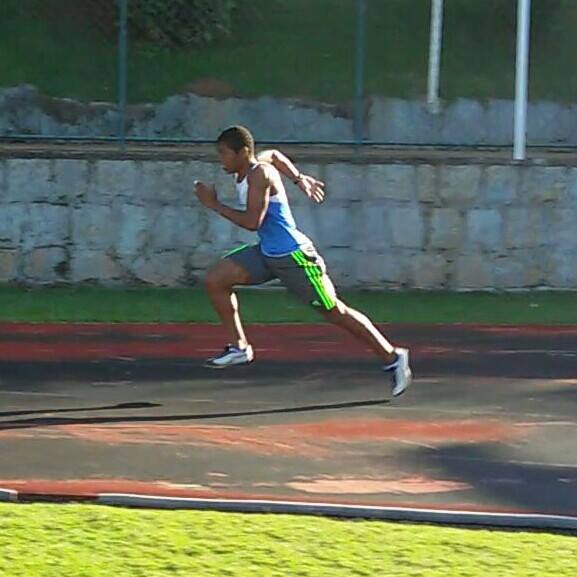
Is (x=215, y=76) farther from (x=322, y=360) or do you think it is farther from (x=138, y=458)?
(x=138, y=458)

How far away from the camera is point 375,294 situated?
13.9 meters

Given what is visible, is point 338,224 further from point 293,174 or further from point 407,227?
point 293,174

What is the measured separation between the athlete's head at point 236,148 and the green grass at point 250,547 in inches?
126

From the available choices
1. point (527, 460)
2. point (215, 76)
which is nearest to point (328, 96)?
point (215, 76)

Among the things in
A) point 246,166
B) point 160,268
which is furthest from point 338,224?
point 246,166

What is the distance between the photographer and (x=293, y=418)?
8.45 m

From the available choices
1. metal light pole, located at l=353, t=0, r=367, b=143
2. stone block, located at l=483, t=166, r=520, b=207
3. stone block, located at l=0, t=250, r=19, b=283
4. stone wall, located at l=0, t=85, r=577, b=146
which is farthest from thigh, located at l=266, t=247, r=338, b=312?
stone wall, located at l=0, t=85, r=577, b=146

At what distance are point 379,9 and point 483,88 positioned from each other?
1.92 m

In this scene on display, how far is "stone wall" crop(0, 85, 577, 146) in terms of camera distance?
18.1 m

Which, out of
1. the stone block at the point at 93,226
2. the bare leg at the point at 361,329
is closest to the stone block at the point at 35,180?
the stone block at the point at 93,226

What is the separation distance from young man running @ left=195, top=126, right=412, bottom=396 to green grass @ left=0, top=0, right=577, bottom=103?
8.88m

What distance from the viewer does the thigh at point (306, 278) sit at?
893cm

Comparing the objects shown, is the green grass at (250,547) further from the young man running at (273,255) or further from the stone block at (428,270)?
the stone block at (428,270)

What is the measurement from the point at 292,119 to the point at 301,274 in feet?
32.5
